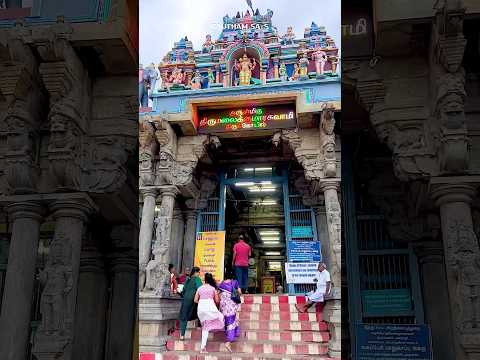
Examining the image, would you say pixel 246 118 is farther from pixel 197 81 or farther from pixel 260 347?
pixel 260 347

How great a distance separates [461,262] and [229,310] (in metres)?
1.73

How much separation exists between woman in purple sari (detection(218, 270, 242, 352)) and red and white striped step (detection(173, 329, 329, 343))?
60mm

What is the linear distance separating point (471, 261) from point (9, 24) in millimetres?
4082

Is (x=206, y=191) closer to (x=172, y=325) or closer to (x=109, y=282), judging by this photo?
(x=109, y=282)

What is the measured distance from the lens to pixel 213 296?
3736mm

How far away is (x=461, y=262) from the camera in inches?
122

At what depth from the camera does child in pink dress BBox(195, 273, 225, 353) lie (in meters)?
3.41

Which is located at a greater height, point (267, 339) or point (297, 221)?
point (297, 221)

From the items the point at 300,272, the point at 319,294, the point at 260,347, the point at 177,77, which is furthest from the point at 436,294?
the point at 177,77

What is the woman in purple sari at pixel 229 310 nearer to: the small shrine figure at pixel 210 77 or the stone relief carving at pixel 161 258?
the stone relief carving at pixel 161 258

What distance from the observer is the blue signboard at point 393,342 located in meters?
3.89

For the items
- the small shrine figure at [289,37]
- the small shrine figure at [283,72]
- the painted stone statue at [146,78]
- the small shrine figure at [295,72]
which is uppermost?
the small shrine figure at [295,72]

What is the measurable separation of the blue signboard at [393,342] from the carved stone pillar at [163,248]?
1.79 m

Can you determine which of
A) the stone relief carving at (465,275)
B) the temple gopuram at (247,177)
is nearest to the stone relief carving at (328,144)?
the temple gopuram at (247,177)
